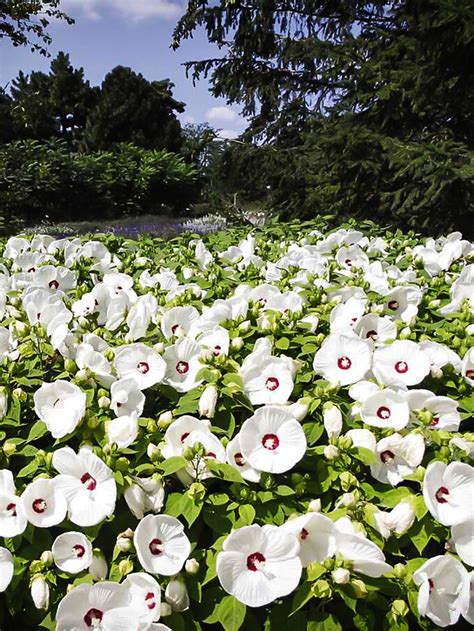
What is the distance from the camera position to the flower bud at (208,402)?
52.1 inches

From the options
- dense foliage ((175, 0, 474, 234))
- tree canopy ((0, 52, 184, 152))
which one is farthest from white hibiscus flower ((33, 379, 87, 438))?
tree canopy ((0, 52, 184, 152))

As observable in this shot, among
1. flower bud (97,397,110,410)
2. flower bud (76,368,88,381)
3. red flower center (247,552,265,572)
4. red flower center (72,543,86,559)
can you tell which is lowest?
red flower center (72,543,86,559)

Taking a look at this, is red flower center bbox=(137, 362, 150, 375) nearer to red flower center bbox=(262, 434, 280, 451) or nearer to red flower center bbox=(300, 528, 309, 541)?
red flower center bbox=(262, 434, 280, 451)

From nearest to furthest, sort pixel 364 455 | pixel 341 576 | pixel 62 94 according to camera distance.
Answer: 1. pixel 341 576
2. pixel 364 455
3. pixel 62 94

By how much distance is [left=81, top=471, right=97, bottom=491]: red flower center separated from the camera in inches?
45.3

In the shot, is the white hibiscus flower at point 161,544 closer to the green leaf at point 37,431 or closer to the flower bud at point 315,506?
the flower bud at point 315,506

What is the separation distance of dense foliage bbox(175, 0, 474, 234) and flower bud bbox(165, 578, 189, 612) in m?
5.59

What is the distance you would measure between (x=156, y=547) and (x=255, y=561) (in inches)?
6.9

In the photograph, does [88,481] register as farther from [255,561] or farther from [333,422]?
[333,422]

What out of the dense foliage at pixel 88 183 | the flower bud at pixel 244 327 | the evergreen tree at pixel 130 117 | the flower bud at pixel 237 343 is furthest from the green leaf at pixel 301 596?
the evergreen tree at pixel 130 117

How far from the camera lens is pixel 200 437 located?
1233 mm

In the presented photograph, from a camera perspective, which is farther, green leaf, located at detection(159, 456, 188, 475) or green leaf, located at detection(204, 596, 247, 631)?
green leaf, located at detection(159, 456, 188, 475)

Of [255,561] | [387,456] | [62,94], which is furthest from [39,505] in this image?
[62,94]

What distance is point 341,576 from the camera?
0.99m
